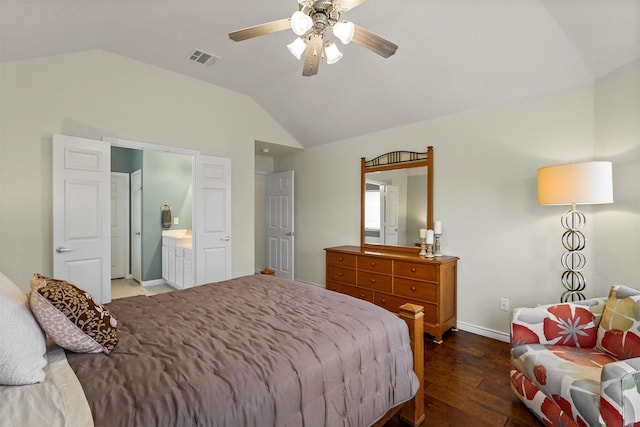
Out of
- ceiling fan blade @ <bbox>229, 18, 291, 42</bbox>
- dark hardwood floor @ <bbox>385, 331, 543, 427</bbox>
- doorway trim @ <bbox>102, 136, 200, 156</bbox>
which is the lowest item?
dark hardwood floor @ <bbox>385, 331, 543, 427</bbox>

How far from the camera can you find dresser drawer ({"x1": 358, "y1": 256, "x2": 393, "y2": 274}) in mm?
3402

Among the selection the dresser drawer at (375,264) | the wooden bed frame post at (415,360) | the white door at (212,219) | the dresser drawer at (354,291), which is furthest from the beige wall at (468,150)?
the wooden bed frame post at (415,360)

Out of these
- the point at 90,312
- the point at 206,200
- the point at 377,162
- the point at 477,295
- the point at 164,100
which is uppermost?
the point at 164,100

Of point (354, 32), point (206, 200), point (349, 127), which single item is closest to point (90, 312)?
point (354, 32)

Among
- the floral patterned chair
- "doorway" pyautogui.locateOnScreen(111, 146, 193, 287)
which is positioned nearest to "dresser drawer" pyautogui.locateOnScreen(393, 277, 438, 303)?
the floral patterned chair

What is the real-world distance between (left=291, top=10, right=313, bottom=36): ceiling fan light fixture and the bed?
1636mm

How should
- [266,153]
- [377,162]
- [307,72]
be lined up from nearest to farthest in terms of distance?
1. [307,72]
2. [377,162]
3. [266,153]

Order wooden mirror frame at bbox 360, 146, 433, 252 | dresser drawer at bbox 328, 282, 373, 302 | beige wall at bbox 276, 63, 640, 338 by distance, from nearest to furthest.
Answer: beige wall at bbox 276, 63, 640, 338 → wooden mirror frame at bbox 360, 146, 433, 252 → dresser drawer at bbox 328, 282, 373, 302

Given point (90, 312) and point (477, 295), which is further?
point (477, 295)

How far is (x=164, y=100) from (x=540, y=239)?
4.35 meters

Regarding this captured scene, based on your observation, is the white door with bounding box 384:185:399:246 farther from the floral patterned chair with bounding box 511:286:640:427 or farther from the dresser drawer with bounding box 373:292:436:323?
the floral patterned chair with bounding box 511:286:640:427

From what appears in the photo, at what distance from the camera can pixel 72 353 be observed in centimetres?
119

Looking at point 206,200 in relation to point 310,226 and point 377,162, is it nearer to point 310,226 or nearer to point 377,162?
point 310,226

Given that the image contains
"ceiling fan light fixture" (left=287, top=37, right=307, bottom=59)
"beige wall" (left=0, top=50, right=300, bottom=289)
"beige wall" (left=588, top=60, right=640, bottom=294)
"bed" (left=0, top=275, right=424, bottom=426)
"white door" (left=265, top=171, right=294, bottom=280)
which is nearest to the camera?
"bed" (left=0, top=275, right=424, bottom=426)
